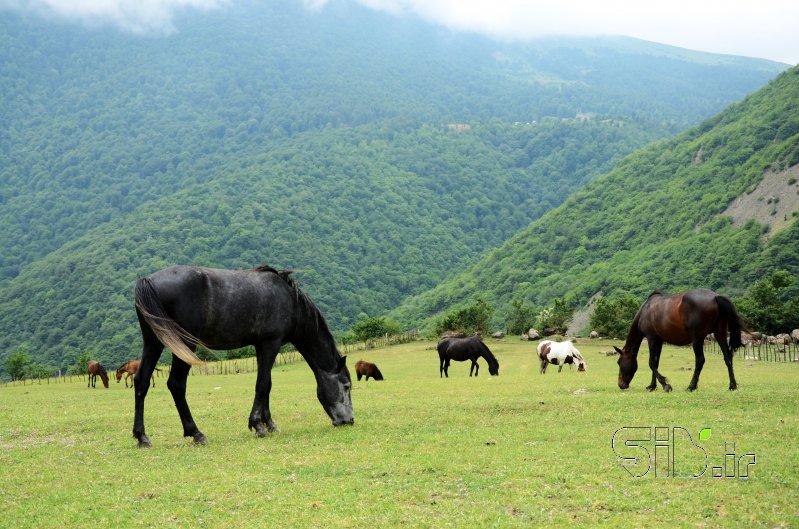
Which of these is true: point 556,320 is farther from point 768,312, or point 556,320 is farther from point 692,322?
point 692,322

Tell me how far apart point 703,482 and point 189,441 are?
8780 mm

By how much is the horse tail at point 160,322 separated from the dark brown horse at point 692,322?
11161 mm

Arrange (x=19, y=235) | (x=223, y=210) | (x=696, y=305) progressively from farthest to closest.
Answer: (x=19, y=235), (x=223, y=210), (x=696, y=305)

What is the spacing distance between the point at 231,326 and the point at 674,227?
9936 centimetres

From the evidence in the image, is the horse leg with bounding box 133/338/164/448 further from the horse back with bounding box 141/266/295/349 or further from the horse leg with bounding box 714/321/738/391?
the horse leg with bounding box 714/321/738/391

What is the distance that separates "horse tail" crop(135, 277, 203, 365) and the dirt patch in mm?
84173

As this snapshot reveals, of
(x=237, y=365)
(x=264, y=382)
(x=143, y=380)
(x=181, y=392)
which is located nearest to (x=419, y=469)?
(x=264, y=382)

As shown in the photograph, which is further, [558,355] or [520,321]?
[520,321]

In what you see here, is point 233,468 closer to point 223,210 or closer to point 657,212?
point 657,212

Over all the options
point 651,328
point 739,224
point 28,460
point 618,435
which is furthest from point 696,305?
point 739,224

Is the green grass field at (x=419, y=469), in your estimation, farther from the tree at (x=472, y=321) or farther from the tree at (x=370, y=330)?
the tree at (x=370, y=330)

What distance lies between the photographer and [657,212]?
366 ft

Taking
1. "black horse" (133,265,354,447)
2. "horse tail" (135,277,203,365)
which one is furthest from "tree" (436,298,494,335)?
"horse tail" (135,277,203,365)

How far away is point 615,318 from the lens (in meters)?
57.2
